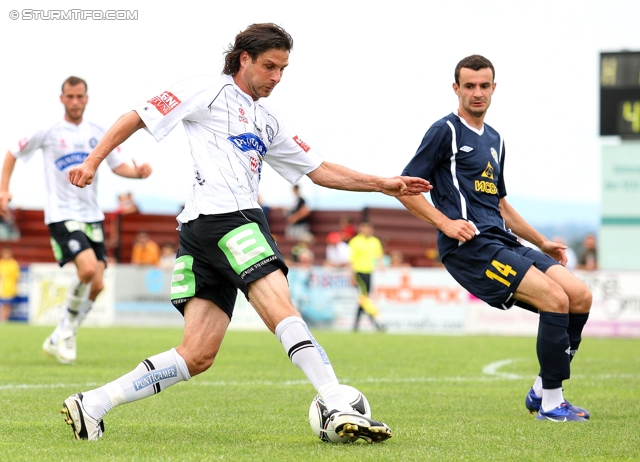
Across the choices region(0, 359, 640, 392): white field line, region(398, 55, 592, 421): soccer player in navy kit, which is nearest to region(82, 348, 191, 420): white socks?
region(398, 55, 592, 421): soccer player in navy kit

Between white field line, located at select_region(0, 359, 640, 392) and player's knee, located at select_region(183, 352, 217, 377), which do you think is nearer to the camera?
player's knee, located at select_region(183, 352, 217, 377)

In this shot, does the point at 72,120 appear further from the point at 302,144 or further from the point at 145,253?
the point at 145,253

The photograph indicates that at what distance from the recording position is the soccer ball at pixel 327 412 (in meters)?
5.05

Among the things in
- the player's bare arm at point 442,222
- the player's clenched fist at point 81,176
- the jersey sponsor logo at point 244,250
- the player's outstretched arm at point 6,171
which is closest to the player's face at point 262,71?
the jersey sponsor logo at point 244,250

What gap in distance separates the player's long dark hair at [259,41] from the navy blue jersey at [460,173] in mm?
1618

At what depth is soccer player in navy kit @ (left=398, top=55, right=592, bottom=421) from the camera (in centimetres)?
646

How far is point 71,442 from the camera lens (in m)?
5.12

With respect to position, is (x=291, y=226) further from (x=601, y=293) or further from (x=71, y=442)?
(x=71, y=442)

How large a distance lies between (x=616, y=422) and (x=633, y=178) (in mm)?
17710

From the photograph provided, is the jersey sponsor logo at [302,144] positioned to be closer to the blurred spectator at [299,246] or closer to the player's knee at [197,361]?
the player's knee at [197,361]

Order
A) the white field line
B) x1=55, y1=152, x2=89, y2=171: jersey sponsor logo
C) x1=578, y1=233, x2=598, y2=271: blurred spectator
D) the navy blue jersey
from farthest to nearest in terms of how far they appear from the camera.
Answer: x1=578, y1=233, x2=598, y2=271: blurred spectator < x1=55, y1=152, x2=89, y2=171: jersey sponsor logo < the white field line < the navy blue jersey

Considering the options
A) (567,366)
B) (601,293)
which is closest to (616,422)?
(567,366)

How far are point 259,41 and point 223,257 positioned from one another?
113cm

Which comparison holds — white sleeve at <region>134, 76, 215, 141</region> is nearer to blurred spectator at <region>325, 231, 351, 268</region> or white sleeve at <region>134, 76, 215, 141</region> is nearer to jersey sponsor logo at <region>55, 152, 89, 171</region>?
jersey sponsor logo at <region>55, 152, 89, 171</region>
